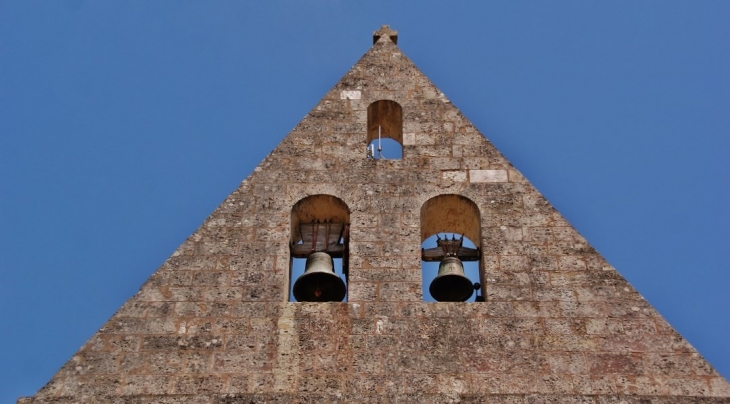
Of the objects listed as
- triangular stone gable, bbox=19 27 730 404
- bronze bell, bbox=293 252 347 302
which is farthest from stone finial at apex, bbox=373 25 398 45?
bronze bell, bbox=293 252 347 302

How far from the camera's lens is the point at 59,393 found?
9.01m

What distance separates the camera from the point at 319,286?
10.4 metres

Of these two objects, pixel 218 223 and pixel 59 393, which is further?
pixel 218 223

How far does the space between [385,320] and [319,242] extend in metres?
1.49

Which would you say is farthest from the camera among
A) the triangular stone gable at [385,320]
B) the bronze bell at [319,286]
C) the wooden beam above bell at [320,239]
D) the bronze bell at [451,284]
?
the wooden beam above bell at [320,239]

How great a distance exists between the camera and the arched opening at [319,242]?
10.4 m

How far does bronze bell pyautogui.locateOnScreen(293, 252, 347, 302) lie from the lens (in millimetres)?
10344

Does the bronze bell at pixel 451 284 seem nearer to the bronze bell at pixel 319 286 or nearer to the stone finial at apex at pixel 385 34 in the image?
the bronze bell at pixel 319 286

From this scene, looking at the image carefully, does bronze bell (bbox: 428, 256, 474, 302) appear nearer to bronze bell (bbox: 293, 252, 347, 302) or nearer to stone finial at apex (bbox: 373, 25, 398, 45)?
bronze bell (bbox: 293, 252, 347, 302)

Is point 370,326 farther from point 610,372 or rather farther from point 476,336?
point 610,372

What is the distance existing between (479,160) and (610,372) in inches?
112

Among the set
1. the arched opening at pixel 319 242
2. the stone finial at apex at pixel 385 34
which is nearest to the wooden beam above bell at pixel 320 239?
the arched opening at pixel 319 242

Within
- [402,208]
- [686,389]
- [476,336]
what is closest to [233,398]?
[476,336]

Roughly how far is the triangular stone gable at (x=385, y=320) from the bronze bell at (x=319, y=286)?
0.24 m
